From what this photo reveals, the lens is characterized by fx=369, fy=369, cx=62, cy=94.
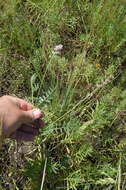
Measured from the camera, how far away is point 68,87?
1.90 metres

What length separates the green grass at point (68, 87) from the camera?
184cm

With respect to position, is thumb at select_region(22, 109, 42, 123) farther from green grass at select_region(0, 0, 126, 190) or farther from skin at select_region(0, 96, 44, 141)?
green grass at select_region(0, 0, 126, 190)

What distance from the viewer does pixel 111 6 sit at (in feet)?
7.23

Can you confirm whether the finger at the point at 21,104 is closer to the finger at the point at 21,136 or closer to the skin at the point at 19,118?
the skin at the point at 19,118

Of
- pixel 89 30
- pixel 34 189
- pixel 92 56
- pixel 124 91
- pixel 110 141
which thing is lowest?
pixel 34 189

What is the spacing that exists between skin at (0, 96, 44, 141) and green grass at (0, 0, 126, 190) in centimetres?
11

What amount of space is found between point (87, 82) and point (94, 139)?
0.35 m

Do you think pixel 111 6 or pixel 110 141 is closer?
pixel 110 141

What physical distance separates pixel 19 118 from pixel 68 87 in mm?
408

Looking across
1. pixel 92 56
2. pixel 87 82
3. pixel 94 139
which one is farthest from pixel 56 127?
pixel 92 56

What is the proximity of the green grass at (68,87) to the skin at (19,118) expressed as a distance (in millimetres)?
114

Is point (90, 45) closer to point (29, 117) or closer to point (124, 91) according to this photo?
point (124, 91)

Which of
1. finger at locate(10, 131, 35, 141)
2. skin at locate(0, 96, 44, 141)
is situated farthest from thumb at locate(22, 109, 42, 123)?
finger at locate(10, 131, 35, 141)

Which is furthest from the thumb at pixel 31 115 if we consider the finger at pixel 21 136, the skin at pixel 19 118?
the finger at pixel 21 136
